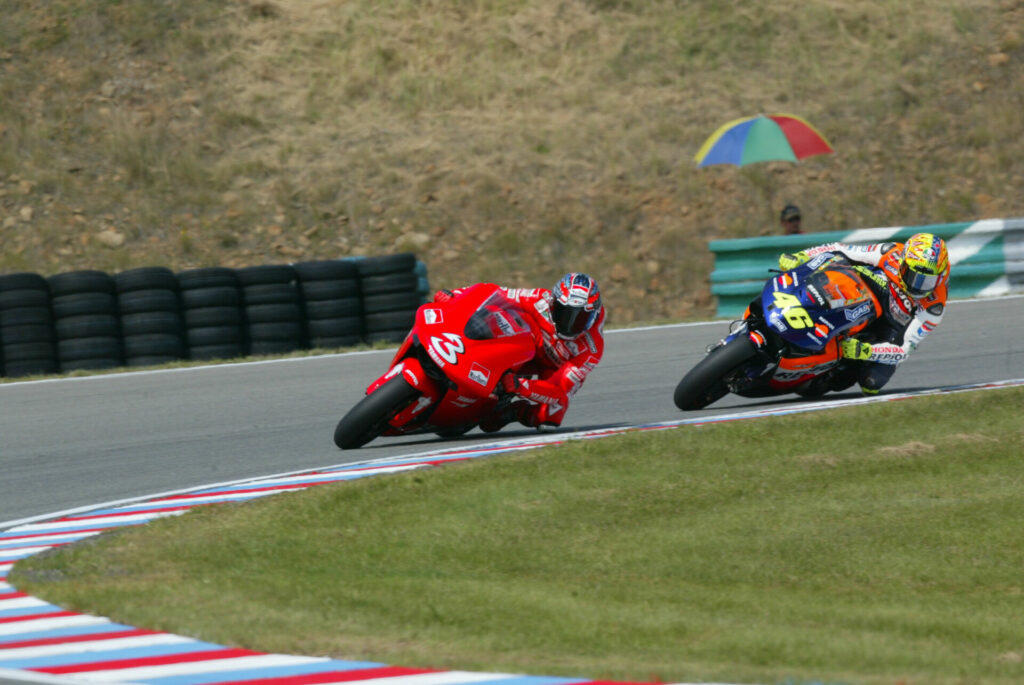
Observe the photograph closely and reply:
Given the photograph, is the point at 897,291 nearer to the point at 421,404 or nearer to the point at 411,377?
the point at 421,404

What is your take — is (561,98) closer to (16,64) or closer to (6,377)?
(16,64)

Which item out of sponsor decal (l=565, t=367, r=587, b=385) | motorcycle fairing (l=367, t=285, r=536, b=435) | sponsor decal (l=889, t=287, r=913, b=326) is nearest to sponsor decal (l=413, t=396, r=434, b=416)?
motorcycle fairing (l=367, t=285, r=536, b=435)

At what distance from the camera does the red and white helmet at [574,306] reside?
374 inches

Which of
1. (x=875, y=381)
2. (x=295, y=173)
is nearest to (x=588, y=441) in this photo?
(x=875, y=381)

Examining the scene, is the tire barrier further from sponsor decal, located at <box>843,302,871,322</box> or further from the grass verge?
the grass verge

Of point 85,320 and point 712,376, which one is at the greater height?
point 712,376

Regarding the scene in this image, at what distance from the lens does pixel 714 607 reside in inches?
228

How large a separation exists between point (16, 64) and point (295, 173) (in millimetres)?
5911

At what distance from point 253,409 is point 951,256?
9.43m

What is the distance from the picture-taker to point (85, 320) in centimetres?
1493

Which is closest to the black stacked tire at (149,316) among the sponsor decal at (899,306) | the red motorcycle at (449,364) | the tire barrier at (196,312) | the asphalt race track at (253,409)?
the tire barrier at (196,312)

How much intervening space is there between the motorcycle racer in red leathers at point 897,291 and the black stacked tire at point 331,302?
6.51 meters

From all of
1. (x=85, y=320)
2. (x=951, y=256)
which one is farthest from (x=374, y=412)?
(x=951, y=256)

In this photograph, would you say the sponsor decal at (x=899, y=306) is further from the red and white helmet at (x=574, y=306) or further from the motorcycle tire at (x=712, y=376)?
the red and white helmet at (x=574, y=306)
